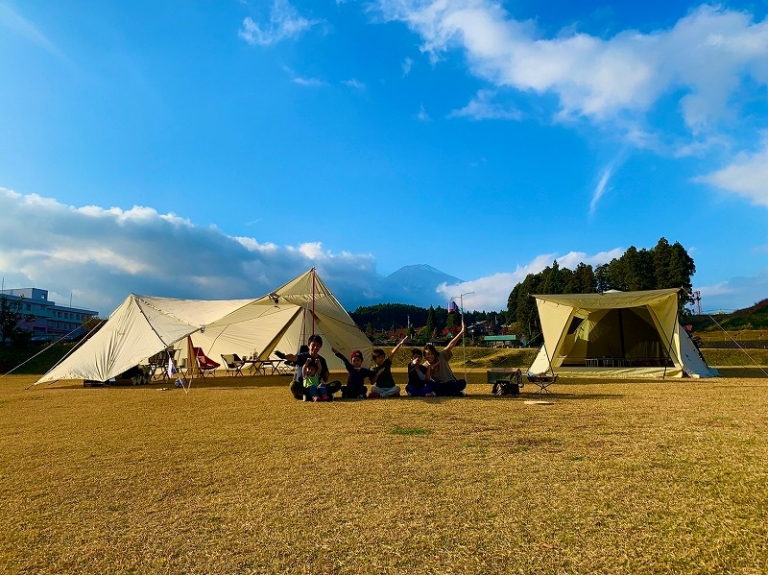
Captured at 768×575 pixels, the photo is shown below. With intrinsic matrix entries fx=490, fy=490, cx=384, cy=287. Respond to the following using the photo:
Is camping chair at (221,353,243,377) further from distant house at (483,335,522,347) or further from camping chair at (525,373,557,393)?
distant house at (483,335,522,347)

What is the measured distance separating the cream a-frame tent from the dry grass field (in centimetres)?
670

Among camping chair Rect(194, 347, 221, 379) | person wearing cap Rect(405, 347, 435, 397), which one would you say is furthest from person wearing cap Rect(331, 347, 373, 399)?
camping chair Rect(194, 347, 221, 379)

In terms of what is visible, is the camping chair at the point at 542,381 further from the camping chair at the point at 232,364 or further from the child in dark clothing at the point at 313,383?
the camping chair at the point at 232,364

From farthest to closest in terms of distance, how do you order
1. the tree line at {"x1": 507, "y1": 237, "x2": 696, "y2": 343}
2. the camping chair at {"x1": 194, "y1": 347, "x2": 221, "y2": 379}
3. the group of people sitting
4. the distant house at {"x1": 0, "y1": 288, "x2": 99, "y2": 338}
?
1. the distant house at {"x1": 0, "y1": 288, "x2": 99, "y2": 338}
2. the tree line at {"x1": 507, "y1": 237, "x2": 696, "y2": 343}
3. the camping chair at {"x1": 194, "y1": 347, "x2": 221, "y2": 379}
4. the group of people sitting

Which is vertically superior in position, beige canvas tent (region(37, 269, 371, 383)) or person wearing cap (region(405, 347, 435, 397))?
beige canvas tent (region(37, 269, 371, 383))

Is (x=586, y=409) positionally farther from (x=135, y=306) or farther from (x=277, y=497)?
(x=135, y=306)

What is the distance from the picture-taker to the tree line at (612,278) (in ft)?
125

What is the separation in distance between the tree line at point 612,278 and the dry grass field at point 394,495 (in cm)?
3174

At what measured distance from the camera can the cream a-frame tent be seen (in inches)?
480

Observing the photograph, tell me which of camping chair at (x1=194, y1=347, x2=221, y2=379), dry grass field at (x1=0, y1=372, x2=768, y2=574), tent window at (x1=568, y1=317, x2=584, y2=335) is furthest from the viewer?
camping chair at (x1=194, y1=347, x2=221, y2=379)

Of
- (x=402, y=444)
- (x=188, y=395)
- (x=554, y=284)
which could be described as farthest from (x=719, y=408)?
(x=554, y=284)

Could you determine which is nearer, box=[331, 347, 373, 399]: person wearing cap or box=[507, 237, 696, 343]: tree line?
box=[331, 347, 373, 399]: person wearing cap

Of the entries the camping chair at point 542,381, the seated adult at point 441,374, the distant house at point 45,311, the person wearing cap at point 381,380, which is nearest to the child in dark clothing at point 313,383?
the person wearing cap at point 381,380

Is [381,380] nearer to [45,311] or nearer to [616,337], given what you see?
[616,337]
